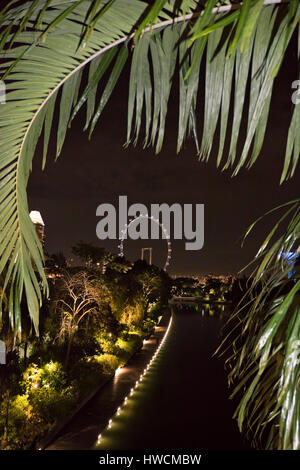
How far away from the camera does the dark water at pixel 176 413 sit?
10922mm

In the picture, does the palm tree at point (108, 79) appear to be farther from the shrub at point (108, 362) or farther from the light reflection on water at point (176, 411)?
the shrub at point (108, 362)

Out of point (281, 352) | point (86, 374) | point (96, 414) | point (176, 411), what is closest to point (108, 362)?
point (86, 374)

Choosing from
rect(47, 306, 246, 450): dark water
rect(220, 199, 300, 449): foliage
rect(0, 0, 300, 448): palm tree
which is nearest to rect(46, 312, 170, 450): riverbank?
rect(47, 306, 246, 450): dark water

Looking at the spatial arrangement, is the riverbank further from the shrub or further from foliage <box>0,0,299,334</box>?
foliage <box>0,0,299,334</box>

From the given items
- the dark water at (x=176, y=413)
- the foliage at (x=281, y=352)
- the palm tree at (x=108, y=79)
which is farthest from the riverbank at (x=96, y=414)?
the palm tree at (x=108, y=79)

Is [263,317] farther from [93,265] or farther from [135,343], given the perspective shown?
[135,343]

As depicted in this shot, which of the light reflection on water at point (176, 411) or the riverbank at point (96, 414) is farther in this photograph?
the light reflection on water at point (176, 411)

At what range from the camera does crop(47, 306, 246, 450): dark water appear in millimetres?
10922

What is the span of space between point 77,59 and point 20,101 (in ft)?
0.67

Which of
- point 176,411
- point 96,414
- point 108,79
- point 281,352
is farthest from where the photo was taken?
point 176,411

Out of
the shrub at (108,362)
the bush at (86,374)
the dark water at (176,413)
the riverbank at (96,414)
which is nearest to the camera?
the riverbank at (96,414)

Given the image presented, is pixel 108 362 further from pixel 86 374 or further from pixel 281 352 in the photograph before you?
pixel 281 352

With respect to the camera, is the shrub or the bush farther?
the shrub

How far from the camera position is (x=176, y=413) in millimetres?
13492
